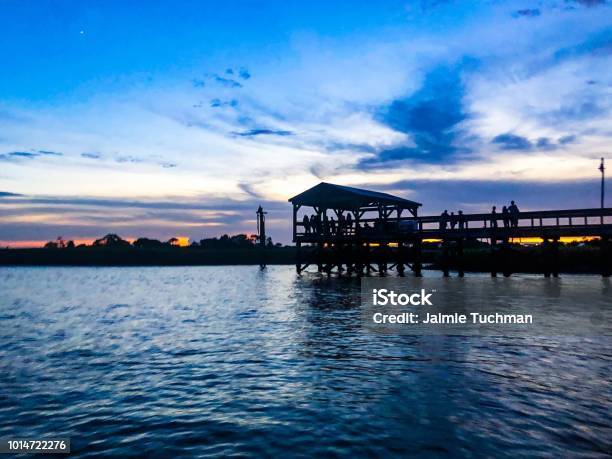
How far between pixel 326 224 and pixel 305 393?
34.3 meters

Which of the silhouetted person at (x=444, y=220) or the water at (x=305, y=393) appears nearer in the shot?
the water at (x=305, y=393)

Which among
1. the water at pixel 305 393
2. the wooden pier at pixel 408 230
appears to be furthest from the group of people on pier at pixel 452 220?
the water at pixel 305 393

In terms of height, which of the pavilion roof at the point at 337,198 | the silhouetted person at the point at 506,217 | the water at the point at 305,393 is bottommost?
the water at the point at 305,393

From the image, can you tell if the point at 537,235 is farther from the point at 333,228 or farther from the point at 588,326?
the point at 588,326

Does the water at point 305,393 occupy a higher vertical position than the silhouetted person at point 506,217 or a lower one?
lower

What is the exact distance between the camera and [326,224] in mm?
43500

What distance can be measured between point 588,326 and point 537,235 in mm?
21117

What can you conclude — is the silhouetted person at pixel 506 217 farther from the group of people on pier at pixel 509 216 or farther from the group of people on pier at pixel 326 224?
the group of people on pier at pixel 326 224

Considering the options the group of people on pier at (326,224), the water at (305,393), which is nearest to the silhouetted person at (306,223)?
the group of people on pier at (326,224)

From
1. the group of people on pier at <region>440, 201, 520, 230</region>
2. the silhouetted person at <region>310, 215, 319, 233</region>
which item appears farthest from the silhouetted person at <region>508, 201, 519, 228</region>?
the silhouetted person at <region>310, 215, 319, 233</region>

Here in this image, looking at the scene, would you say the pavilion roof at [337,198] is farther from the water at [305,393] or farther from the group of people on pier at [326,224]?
the water at [305,393]

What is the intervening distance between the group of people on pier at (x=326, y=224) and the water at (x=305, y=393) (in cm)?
2586

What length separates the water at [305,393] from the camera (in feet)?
23.0

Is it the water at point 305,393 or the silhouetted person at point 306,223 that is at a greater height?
the silhouetted person at point 306,223
